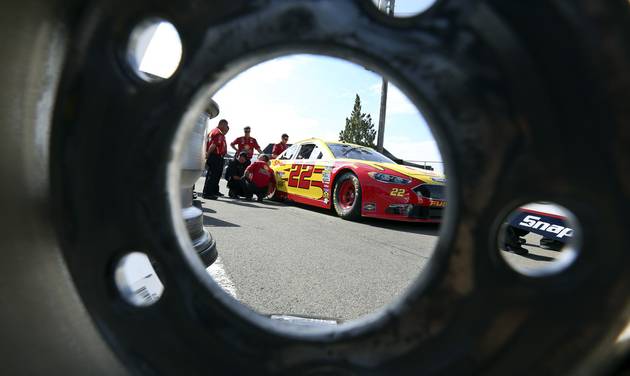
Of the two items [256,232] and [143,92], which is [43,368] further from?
[256,232]

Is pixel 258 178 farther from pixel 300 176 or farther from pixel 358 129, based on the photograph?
pixel 358 129

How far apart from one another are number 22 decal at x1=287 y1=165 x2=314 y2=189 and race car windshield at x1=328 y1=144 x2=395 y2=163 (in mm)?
493

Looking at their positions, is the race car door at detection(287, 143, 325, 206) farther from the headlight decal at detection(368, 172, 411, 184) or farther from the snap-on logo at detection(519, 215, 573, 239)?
the snap-on logo at detection(519, 215, 573, 239)

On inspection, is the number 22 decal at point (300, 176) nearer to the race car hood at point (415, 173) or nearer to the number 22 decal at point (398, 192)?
the race car hood at point (415, 173)

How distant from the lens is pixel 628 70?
402mm

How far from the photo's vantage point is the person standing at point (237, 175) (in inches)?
289

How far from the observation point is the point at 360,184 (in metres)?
4.68

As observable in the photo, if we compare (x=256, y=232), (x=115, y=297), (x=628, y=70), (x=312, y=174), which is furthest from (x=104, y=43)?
(x=312, y=174)

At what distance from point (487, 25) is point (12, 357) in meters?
0.84

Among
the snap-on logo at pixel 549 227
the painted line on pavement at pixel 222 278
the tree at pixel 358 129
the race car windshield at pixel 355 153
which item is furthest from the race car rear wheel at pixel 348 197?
the tree at pixel 358 129

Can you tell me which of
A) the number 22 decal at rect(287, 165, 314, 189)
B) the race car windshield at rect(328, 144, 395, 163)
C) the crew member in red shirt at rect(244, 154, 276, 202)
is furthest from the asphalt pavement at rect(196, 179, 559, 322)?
the crew member in red shirt at rect(244, 154, 276, 202)

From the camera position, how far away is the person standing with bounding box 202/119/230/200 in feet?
21.0

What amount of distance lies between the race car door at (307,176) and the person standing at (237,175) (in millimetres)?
1316

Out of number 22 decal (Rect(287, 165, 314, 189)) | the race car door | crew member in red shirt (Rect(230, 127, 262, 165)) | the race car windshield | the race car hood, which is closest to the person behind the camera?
the race car hood
